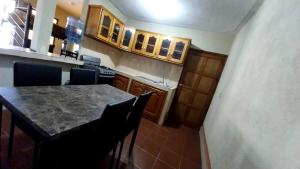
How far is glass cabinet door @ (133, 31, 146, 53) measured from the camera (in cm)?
384

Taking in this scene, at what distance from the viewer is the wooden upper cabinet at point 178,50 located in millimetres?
3449

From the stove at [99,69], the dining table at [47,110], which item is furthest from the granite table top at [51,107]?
the stove at [99,69]

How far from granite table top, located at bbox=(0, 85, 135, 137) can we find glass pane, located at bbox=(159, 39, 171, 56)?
8.30 ft

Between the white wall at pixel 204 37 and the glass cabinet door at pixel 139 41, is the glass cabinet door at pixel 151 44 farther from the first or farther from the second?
the white wall at pixel 204 37

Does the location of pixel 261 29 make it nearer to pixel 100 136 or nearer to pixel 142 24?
pixel 100 136

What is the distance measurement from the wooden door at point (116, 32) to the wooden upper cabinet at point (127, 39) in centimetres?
13

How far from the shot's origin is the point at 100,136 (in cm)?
111

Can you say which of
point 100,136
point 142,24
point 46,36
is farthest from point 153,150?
point 142,24

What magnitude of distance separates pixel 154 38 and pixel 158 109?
1710 millimetres

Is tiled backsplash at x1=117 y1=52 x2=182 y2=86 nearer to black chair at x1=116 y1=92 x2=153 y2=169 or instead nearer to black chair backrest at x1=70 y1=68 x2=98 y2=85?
black chair backrest at x1=70 y1=68 x2=98 y2=85

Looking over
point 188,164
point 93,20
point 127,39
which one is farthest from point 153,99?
point 93,20

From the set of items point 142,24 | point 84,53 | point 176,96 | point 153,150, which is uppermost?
point 142,24

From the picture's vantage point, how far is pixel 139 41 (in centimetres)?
390

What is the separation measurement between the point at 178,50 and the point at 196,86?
1.04 m
